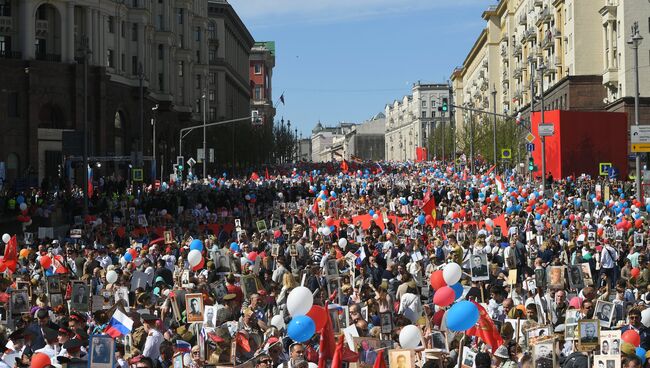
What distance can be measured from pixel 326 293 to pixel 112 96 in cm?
5436

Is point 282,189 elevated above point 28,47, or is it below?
below

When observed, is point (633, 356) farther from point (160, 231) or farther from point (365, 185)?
point (365, 185)

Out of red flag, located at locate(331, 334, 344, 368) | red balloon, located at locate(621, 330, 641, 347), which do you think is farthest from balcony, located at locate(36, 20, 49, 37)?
red flag, located at locate(331, 334, 344, 368)

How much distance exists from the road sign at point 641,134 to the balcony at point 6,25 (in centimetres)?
3772

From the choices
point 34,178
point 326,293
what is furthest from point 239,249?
point 34,178

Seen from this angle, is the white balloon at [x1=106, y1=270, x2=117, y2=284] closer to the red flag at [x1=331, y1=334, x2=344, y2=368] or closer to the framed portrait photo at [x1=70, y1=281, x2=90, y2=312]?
the framed portrait photo at [x1=70, y1=281, x2=90, y2=312]

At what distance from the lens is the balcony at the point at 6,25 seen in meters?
64.3

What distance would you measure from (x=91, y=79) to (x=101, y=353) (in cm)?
5815

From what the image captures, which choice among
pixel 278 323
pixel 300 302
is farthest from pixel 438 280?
pixel 300 302

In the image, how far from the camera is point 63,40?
66250 mm

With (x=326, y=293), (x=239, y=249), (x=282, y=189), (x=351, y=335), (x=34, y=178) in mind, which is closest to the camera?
(x=351, y=335)

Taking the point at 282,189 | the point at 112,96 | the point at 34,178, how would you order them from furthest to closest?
the point at 112,96, the point at 34,178, the point at 282,189

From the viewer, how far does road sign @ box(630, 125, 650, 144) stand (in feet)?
130

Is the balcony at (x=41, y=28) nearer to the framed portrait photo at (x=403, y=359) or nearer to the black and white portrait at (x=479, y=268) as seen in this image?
the black and white portrait at (x=479, y=268)
